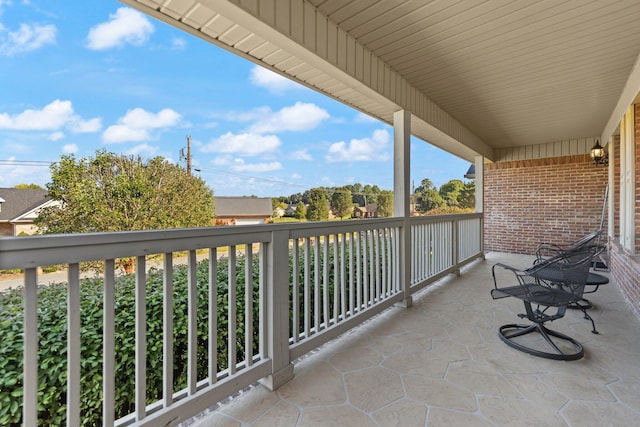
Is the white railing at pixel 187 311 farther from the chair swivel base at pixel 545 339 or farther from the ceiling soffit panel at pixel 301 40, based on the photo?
the ceiling soffit panel at pixel 301 40

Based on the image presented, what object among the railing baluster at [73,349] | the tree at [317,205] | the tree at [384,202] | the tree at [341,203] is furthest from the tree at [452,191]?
the railing baluster at [73,349]

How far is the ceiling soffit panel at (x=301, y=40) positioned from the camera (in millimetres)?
1952

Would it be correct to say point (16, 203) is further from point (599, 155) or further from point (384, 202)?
point (384, 202)

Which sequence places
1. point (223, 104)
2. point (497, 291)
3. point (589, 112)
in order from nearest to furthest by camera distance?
1. point (497, 291)
2. point (589, 112)
3. point (223, 104)

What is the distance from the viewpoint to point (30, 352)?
1160 millimetres

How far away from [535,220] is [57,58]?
8.57 metres

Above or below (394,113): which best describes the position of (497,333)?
below

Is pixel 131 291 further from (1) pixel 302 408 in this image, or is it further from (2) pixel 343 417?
(2) pixel 343 417

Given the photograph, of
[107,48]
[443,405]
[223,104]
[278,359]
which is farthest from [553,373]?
[223,104]

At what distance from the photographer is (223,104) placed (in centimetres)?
658

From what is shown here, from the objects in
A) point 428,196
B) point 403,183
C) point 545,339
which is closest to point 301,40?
point 403,183

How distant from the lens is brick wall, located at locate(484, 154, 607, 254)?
6.45 m

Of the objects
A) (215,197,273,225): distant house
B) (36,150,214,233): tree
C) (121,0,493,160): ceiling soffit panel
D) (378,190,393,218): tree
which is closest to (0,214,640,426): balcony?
(121,0,493,160): ceiling soffit panel

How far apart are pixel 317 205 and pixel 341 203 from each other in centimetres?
192
